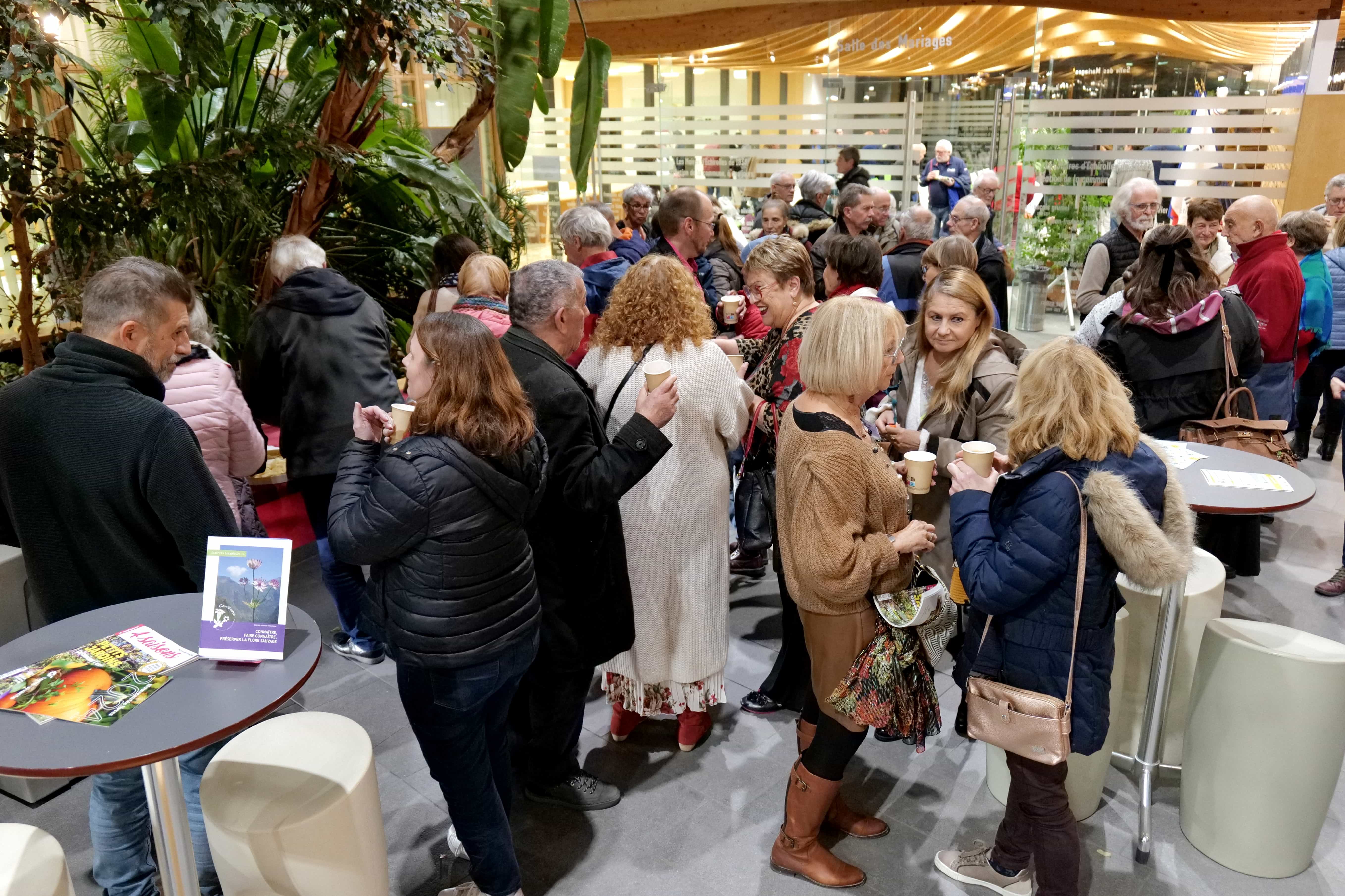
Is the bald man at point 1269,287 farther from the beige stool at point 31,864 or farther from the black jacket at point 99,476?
the beige stool at point 31,864

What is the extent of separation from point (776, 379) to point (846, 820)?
1.41m

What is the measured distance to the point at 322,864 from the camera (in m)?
2.12

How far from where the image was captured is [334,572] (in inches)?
141

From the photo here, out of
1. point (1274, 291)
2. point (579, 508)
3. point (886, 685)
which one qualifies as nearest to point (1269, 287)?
point (1274, 291)

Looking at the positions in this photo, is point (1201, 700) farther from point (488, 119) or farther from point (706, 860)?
point (488, 119)

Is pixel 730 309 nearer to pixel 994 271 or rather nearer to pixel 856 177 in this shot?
pixel 994 271

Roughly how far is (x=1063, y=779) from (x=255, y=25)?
4.78 metres

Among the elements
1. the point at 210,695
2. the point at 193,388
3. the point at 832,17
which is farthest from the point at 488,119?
the point at 210,695

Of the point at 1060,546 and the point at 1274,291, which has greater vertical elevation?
the point at 1274,291

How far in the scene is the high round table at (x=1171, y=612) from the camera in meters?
2.58

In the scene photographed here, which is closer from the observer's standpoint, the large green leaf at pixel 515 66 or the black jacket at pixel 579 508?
the black jacket at pixel 579 508

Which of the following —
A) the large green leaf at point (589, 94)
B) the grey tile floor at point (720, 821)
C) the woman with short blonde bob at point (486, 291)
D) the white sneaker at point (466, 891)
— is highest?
the large green leaf at point (589, 94)

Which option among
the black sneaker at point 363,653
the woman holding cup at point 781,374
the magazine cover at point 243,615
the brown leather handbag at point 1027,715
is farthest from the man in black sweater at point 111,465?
the brown leather handbag at point 1027,715

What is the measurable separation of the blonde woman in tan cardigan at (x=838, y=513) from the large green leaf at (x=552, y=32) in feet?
6.37
